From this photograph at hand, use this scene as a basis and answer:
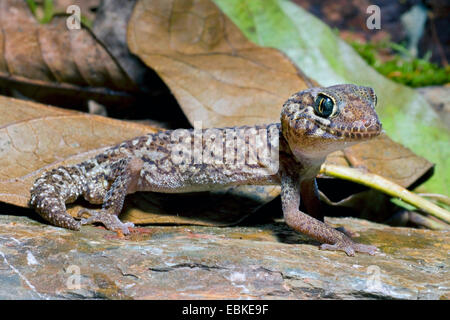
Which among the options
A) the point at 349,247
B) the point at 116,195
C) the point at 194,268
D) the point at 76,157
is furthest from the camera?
the point at 76,157

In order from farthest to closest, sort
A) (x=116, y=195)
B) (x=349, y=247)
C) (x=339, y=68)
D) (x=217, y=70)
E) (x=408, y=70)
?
(x=408, y=70)
(x=339, y=68)
(x=217, y=70)
(x=116, y=195)
(x=349, y=247)

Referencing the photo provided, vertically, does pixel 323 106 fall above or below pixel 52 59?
below

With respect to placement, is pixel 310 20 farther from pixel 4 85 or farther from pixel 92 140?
pixel 4 85

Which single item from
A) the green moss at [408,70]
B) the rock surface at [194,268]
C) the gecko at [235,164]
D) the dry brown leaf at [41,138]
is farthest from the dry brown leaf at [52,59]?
the green moss at [408,70]

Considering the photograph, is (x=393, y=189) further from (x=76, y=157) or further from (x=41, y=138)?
(x=41, y=138)

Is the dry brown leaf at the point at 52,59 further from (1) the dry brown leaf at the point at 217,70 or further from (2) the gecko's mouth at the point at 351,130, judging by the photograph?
(2) the gecko's mouth at the point at 351,130

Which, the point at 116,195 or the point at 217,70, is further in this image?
the point at 217,70

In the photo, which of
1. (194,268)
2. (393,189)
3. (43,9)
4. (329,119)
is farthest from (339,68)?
(43,9)

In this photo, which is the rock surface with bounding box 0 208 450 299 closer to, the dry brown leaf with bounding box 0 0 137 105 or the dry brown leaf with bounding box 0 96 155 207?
the dry brown leaf with bounding box 0 96 155 207

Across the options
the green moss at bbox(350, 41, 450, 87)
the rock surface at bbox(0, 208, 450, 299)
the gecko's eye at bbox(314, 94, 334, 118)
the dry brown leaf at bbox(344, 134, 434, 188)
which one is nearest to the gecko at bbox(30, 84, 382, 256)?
the gecko's eye at bbox(314, 94, 334, 118)
